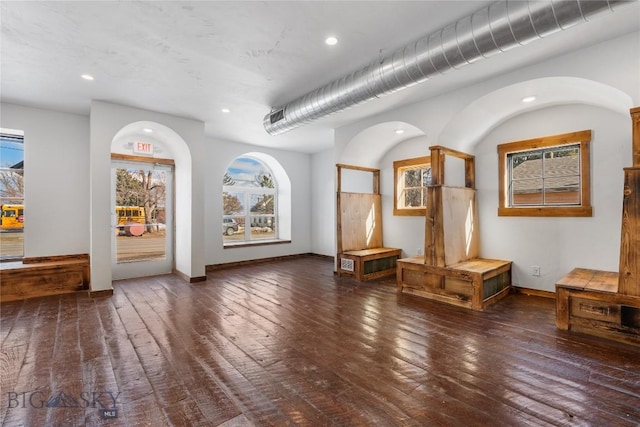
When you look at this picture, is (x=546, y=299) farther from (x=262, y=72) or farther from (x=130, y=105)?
(x=130, y=105)

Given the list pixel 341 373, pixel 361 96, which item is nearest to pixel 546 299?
pixel 341 373

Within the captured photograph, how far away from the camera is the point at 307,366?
231cm

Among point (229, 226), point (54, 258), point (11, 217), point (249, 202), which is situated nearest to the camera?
point (11, 217)

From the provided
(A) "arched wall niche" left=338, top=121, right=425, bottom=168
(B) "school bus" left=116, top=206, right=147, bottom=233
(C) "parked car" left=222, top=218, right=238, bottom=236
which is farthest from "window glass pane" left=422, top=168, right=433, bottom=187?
(B) "school bus" left=116, top=206, right=147, bottom=233

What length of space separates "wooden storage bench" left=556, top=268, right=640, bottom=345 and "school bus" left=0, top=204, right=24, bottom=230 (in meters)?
7.45

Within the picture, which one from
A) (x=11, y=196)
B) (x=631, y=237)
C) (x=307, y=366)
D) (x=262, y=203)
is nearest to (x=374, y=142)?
(x=262, y=203)

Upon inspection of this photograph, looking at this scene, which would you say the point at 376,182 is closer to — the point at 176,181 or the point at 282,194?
Result: the point at 282,194

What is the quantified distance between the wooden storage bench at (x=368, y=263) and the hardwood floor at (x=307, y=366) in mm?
1400

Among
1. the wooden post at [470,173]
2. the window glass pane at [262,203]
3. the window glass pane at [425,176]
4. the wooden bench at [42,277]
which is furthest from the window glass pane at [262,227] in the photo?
the wooden post at [470,173]

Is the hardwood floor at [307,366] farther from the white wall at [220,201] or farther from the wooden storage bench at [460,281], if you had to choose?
the white wall at [220,201]

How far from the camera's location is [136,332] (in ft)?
9.84

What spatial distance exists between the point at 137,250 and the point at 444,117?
5768 mm

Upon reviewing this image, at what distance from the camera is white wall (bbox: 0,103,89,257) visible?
4582 mm

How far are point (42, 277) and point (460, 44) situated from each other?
6.07m
